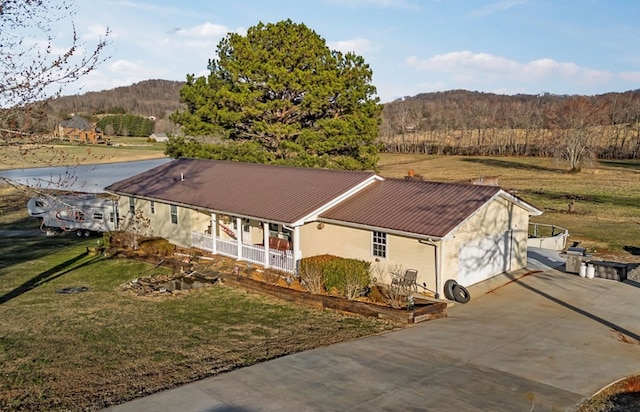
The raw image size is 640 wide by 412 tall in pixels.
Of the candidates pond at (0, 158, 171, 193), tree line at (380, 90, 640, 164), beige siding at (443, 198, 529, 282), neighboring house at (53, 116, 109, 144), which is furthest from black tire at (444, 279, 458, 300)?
Answer: tree line at (380, 90, 640, 164)

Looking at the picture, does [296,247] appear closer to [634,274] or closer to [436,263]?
[436,263]

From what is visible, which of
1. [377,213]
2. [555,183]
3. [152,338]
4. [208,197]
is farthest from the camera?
[555,183]

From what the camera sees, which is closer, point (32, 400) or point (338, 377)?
point (32, 400)

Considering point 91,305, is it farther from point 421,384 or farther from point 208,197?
point 421,384

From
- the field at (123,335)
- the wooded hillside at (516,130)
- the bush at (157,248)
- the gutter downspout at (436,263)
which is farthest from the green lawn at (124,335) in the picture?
the wooded hillside at (516,130)

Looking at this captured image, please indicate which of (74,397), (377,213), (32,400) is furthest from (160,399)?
(377,213)

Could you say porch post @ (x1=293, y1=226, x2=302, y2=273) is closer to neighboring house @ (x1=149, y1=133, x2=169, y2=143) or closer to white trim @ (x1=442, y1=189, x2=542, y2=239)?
white trim @ (x1=442, y1=189, x2=542, y2=239)

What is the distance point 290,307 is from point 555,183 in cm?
4701

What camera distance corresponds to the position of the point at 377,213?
2003 centimetres

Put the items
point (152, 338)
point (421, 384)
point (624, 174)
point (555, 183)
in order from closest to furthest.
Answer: point (421, 384) < point (152, 338) < point (555, 183) < point (624, 174)

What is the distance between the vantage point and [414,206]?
20.0m

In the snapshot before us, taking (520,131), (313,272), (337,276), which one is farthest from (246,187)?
(520,131)

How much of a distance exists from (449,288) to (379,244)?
3.00 meters

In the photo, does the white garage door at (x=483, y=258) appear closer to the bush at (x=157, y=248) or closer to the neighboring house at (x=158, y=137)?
the bush at (x=157, y=248)
